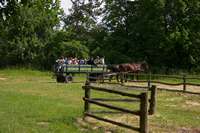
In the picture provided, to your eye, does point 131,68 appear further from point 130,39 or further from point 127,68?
point 130,39

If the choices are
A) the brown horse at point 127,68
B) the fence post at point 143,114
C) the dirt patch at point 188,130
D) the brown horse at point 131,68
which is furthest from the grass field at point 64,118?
the brown horse at point 131,68

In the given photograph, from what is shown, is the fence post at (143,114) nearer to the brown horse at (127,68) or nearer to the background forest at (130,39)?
the brown horse at (127,68)

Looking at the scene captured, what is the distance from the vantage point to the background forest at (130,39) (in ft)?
174

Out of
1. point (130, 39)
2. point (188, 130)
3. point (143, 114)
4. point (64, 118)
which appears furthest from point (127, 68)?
point (143, 114)

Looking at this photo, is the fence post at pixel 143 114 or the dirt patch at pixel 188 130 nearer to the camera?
the fence post at pixel 143 114

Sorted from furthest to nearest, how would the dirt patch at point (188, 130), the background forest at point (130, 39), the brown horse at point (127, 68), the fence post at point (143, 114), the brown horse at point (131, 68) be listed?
1. the background forest at point (130, 39)
2. the brown horse at point (131, 68)
3. the brown horse at point (127, 68)
4. the dirt patch at point (188, 130)
5. the fence post at point (143, 114)

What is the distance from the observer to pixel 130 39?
58.2 meters

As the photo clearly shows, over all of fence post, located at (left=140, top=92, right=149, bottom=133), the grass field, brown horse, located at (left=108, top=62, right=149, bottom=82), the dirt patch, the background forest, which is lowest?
the dirt patch

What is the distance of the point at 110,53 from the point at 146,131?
45231 millimetres

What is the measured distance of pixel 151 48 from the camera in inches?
2189

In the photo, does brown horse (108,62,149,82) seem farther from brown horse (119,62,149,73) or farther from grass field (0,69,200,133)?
grass field (0,69,200,133)

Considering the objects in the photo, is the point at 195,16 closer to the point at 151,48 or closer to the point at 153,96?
the point at 151,48

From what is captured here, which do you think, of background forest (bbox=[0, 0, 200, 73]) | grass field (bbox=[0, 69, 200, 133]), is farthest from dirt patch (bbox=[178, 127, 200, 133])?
background forest (bbox=[0, 0, 200, 73])

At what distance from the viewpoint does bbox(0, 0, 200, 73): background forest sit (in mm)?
52938
